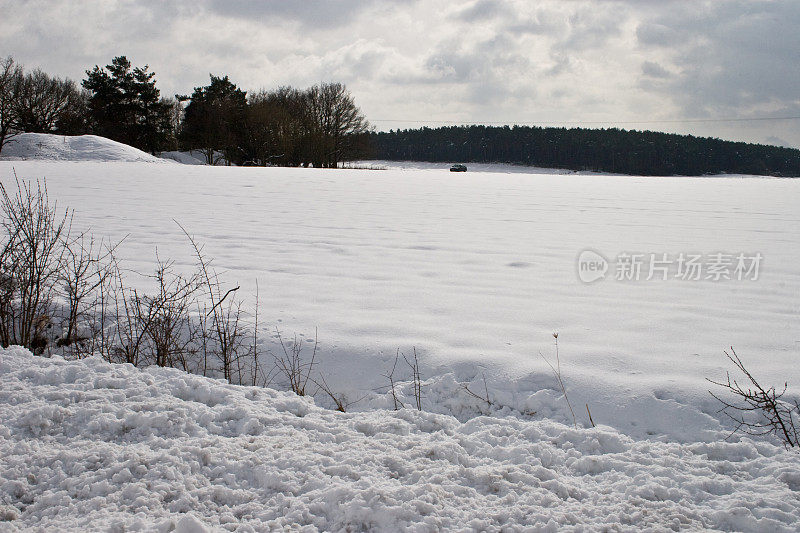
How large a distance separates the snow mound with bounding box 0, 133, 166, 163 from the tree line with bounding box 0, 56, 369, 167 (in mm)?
10007

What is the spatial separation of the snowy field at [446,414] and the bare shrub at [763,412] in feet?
0.27

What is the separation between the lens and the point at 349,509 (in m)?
2.19

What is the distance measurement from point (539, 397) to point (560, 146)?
2849 inches

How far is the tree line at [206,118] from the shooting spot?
40562 mm

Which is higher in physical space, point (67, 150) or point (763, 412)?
point (67, 150)

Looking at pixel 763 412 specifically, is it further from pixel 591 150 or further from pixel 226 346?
pixel 591 150

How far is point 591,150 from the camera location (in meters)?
67.1

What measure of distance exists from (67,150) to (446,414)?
3219 centimetres

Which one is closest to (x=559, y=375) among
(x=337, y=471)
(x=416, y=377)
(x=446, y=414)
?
(x=446, y=414)

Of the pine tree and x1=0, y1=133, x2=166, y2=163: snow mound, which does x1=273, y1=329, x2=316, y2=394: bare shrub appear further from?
the pine tree

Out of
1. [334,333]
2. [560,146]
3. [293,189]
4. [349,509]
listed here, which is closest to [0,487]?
[349,509]

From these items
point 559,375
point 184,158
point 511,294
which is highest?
point 184,158

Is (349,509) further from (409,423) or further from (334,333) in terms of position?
(334,333)

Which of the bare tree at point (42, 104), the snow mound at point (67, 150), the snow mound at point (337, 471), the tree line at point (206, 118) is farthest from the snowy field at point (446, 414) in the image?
the bare tree at point (42, 104)
